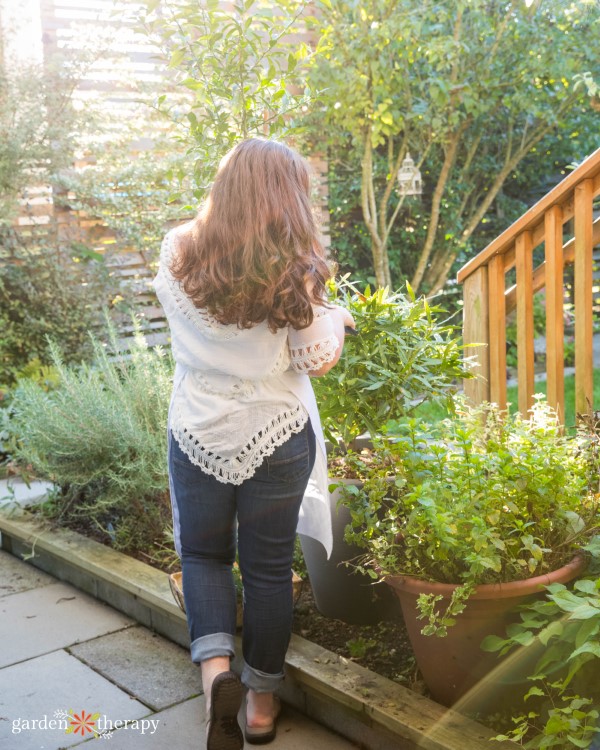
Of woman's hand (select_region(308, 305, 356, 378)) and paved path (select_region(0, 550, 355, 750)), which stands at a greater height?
woman's hand (select_region(308, 305, 356, 378))

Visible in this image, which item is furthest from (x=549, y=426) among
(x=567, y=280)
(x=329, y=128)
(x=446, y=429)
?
(x=567, y=280)

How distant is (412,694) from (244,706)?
0.54 metres

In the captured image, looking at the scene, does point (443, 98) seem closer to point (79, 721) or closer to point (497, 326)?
point (497, 326)

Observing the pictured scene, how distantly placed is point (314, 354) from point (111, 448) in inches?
69.4

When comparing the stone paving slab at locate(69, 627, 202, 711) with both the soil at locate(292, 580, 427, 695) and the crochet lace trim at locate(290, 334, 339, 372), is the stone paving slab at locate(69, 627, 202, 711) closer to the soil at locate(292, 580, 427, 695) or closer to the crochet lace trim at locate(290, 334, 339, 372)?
the soil at locate(292, 580, 427, 695)

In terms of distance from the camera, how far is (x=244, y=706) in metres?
A: 2.51

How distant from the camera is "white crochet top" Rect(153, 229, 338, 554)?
219 centimetres

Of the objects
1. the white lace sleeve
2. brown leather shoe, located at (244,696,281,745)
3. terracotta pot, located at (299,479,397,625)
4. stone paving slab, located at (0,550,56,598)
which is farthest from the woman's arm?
stone paving slab, located at (0,550,56,598)

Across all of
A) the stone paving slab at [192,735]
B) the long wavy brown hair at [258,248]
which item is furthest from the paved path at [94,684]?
the long wavy brown hair at [258,248]

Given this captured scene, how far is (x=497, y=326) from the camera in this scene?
3627mm

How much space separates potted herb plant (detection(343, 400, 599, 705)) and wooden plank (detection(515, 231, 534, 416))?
110 cm

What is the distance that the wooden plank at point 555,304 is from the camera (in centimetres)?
334

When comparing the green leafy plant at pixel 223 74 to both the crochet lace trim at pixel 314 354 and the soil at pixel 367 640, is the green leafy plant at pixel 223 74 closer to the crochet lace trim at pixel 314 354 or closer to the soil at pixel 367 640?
the crochet lace trim at pixel 314 354

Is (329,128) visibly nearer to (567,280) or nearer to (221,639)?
(567,280)
